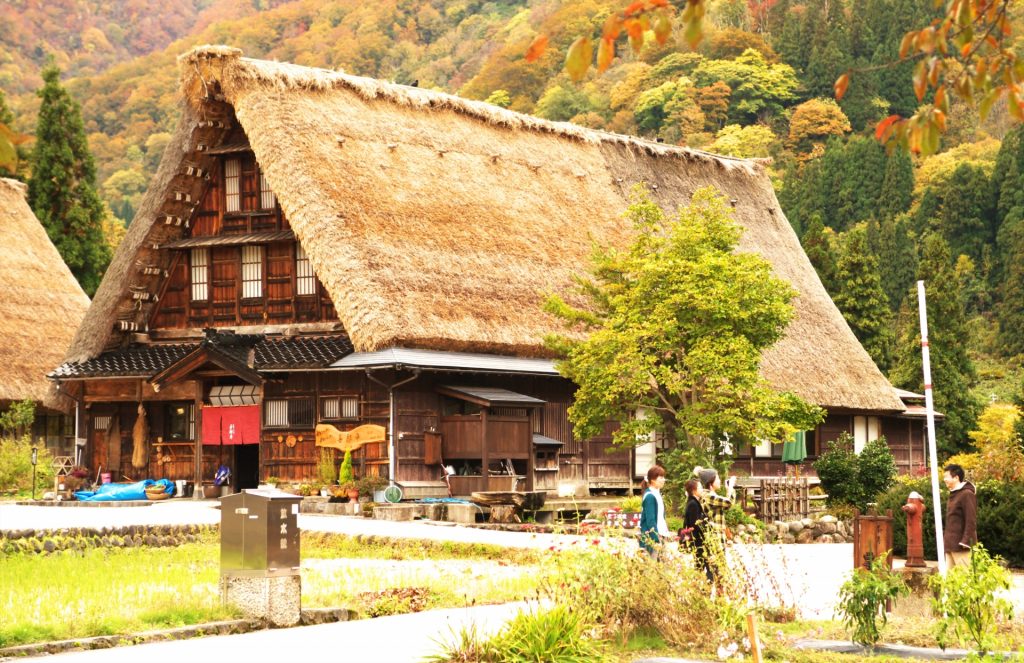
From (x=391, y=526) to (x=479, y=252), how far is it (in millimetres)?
9265

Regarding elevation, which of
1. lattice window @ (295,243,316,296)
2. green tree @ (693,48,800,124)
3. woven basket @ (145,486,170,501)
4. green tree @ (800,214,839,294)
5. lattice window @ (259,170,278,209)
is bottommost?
woven basket @ (145,486,170,501)

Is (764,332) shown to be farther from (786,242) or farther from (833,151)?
(833,151)

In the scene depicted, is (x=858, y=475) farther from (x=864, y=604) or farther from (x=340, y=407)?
(x=864, y=604)

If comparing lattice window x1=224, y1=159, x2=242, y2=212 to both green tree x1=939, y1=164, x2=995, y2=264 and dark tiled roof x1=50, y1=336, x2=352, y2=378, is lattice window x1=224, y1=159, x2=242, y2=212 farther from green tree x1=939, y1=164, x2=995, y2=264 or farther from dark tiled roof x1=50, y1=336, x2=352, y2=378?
green tree x1=939, y1=164, x2=995, y2=264

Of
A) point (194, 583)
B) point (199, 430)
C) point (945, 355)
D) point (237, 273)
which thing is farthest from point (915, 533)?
point (945, 355)

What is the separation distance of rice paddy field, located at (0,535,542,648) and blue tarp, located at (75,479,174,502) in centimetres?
968

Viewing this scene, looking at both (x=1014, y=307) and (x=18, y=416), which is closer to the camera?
(x=18, y=416)

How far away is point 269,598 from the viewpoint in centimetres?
1232

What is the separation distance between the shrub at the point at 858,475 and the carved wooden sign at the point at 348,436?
9.14m

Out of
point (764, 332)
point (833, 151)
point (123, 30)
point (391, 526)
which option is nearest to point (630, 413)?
point (764, 332)

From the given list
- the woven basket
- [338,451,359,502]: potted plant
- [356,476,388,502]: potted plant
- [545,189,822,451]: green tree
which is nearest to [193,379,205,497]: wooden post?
the woven basket

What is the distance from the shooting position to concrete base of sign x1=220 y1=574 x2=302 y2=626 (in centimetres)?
1234

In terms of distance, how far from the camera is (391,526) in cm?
2247

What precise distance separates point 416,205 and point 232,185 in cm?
426
